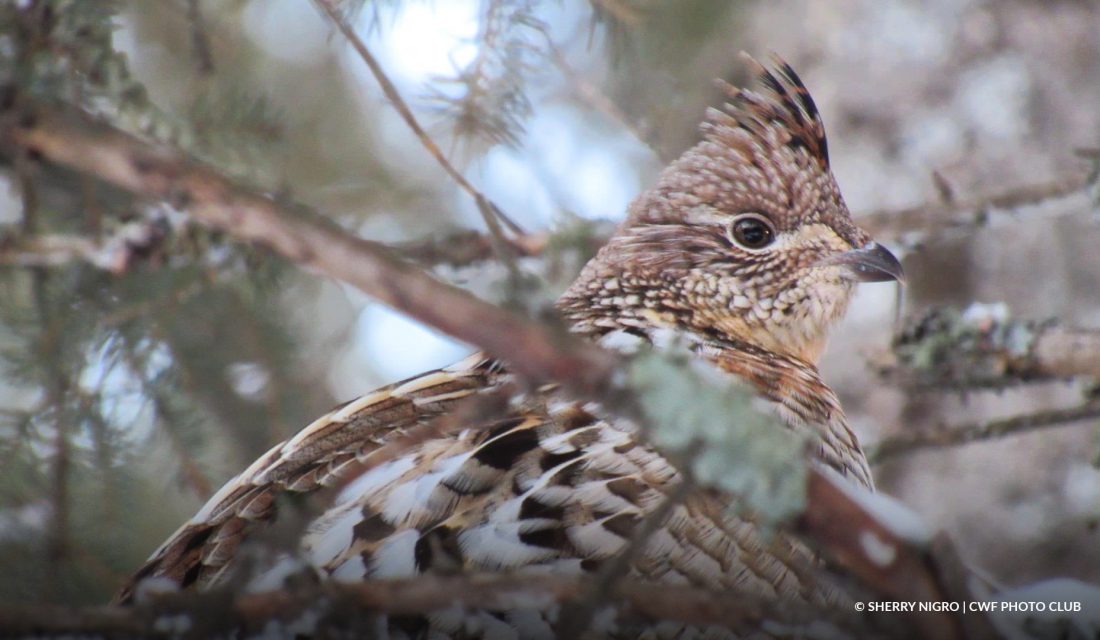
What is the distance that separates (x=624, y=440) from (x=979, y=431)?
1150 millimetres

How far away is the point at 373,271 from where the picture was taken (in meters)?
1.27

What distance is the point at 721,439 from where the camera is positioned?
1137 millimetres

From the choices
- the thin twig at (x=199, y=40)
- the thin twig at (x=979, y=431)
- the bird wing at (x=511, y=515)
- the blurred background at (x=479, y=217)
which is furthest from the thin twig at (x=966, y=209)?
the thin twig at (x=199, y=40)

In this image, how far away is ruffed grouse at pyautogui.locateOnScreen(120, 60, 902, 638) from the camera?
1.84m

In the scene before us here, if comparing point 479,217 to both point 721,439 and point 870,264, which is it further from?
point 721,439

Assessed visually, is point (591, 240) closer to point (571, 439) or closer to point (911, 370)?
point (911, 370)

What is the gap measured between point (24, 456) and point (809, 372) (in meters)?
2.11

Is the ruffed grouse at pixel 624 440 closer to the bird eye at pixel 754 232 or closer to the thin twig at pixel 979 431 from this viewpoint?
the bird eye at pixel 754 232

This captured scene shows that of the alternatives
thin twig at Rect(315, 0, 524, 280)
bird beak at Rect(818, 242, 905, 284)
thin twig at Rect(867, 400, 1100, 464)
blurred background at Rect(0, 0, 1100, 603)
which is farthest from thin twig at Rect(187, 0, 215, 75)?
thin twig at Rect(867, 400, 1100, 464)

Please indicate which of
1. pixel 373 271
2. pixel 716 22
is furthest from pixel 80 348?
pixel 716 22

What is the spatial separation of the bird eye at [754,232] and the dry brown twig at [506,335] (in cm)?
173

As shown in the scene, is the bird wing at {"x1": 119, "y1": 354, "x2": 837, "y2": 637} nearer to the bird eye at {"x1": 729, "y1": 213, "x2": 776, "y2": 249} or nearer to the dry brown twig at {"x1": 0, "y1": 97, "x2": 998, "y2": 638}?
the dry brown twig at {"x1": 0, "y1": 97, "x2": 998, "y2": 638}

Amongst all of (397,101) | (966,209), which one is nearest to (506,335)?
(397,101)

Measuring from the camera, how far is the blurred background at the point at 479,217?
8.25 feet
